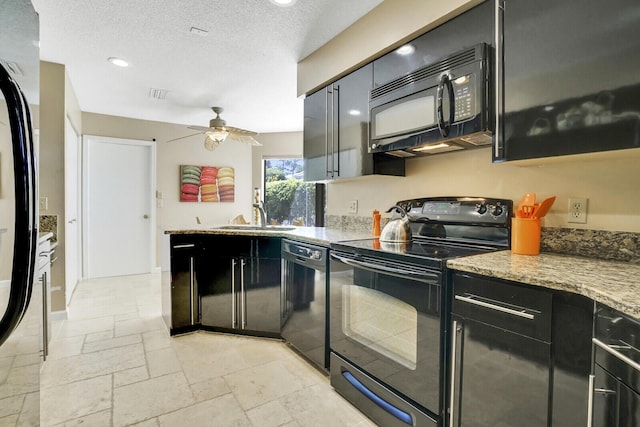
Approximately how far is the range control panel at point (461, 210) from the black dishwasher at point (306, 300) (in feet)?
2.25

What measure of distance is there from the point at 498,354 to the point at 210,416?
4.77ft

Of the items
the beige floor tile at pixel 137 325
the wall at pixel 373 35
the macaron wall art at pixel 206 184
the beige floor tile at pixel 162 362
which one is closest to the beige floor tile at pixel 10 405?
the beige floor tile at pixel 162 362

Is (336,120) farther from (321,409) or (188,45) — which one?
(321,409)

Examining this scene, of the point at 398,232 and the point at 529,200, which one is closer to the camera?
the point at 529,200

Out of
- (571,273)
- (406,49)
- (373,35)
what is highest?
(373,35)

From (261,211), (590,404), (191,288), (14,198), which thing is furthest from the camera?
(261,211)

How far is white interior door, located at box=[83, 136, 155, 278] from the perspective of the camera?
475cm

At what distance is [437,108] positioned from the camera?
1679mm

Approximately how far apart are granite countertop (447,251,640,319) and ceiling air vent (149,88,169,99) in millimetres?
3823

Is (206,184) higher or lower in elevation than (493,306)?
higher

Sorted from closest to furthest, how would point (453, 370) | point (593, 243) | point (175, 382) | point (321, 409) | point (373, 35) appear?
point (453, 370) → point (593, 243) → point (321, 409) → point (175, 382) → point (373, 35)

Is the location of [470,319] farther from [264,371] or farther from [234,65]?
[234,65]

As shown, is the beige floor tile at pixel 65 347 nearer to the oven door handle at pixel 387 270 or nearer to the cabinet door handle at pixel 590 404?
the oven door handle at pixel 387 270

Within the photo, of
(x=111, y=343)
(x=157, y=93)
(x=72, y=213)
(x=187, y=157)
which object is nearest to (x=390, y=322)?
(x=111, y=343)
